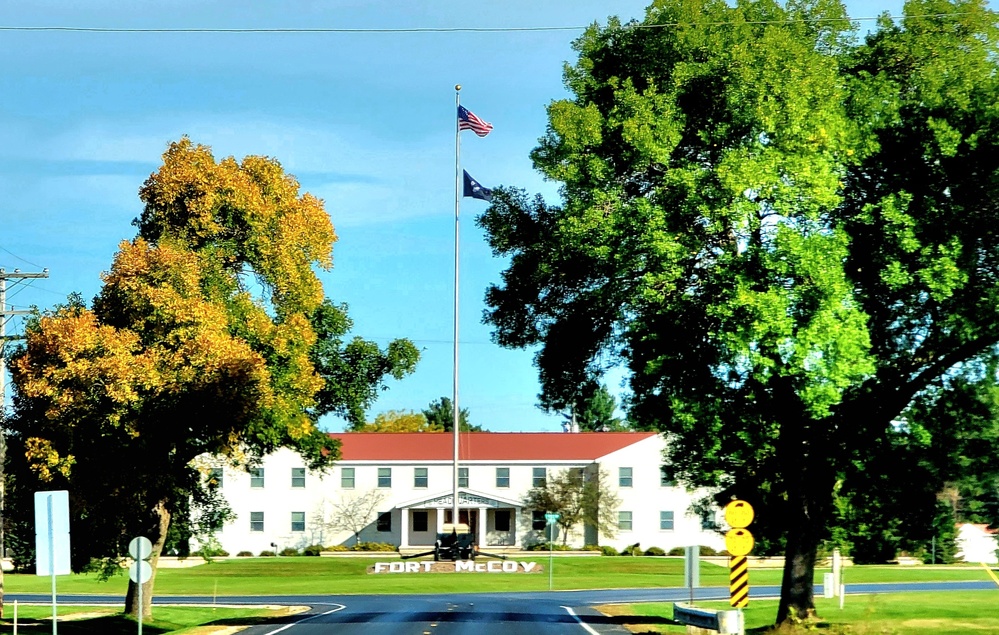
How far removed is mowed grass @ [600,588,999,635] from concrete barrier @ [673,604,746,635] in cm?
144

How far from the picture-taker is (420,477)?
96.3m

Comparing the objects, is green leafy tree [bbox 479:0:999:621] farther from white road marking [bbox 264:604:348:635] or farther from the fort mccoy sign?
the fort mccoy sign

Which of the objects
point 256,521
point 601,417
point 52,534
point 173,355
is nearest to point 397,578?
point 256,521

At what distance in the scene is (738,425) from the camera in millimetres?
28703

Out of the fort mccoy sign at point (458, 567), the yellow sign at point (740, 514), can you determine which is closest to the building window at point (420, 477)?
the fort mccoy sign at point (458, 567)

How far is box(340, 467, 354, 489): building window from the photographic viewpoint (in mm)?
96062

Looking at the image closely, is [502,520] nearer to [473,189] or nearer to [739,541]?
[473,189]

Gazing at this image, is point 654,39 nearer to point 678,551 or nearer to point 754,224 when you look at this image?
point 754,224

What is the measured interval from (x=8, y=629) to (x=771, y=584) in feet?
130

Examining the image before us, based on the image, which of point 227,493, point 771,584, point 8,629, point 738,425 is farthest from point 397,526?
point 738,425

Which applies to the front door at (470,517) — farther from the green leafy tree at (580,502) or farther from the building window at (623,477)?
the building window at (623,477)

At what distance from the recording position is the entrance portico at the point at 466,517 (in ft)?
302

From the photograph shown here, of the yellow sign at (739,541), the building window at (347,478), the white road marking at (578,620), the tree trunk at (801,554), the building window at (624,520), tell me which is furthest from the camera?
the building window at (347,478)

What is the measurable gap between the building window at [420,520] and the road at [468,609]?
36.6 meters
